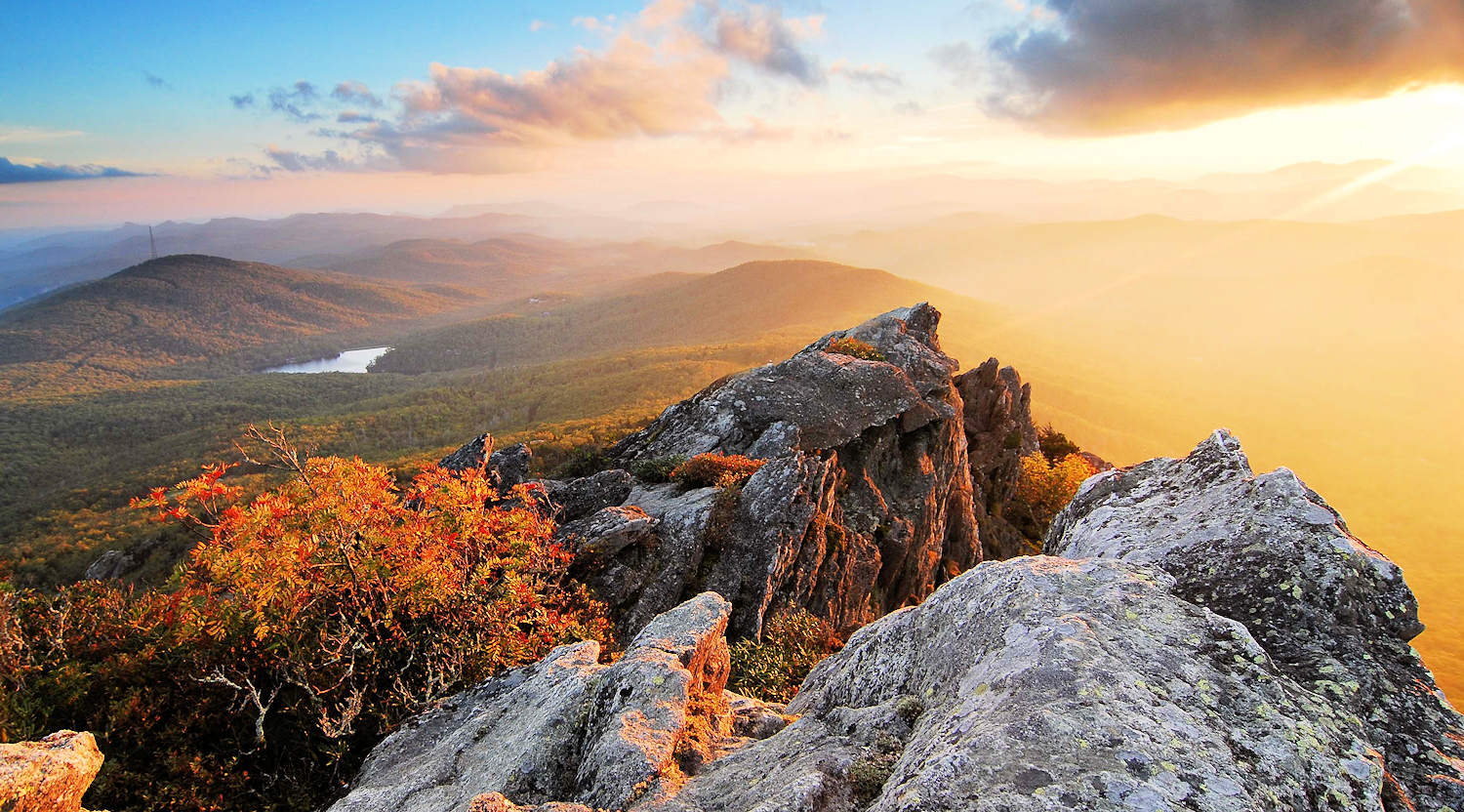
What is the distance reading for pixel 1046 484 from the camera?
4334 centimetres

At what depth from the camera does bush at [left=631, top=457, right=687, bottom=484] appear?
24.8 meters

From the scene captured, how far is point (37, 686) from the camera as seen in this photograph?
9.73m

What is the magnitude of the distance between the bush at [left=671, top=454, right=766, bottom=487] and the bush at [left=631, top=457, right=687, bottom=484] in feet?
1.70

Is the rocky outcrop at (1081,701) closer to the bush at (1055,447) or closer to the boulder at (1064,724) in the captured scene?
the boulder at (1064,724)

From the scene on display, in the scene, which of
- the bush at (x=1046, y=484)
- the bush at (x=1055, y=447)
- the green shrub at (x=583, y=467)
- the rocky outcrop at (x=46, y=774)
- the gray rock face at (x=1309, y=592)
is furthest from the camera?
the bush at (x=1055, y=447)

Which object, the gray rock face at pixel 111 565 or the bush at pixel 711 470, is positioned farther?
the gray rock face at pixel 111 565

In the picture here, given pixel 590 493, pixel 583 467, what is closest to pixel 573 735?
pixel 590 493

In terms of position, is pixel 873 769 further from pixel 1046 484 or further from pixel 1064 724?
pixel 1046 484

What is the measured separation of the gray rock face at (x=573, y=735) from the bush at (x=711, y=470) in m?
12.1

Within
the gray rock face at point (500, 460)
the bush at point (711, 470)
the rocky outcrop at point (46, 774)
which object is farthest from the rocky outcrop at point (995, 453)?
the rocky outcrop at point (46, 774)

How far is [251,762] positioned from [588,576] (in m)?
8.51

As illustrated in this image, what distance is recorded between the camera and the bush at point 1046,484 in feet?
139

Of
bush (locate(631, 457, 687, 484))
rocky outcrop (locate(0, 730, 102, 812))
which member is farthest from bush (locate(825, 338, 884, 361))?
rocky outcrop (locate(0, 730, 102, 812))

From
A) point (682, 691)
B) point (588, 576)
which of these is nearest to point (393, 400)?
point (588, 576)
